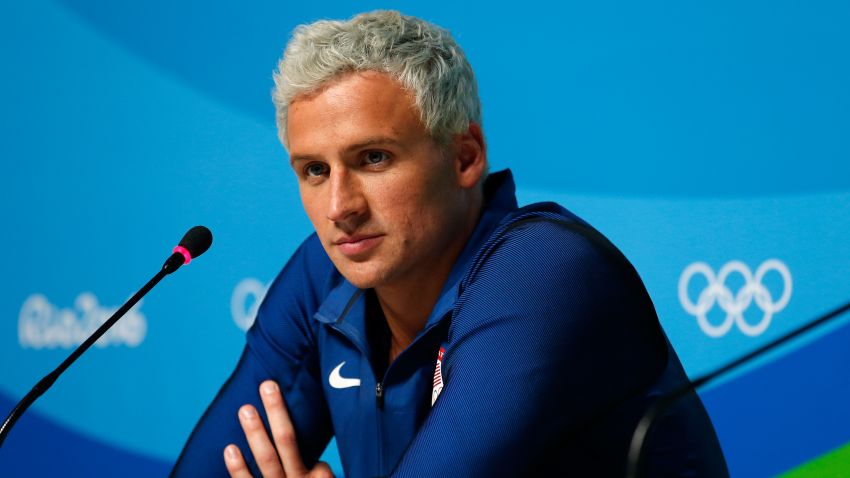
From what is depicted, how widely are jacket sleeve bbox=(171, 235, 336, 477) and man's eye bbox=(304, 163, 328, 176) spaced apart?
0.26 m

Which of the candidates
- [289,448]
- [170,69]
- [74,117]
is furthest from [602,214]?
[74,117]

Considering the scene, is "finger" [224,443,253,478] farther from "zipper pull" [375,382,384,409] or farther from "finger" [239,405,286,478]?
"zipper pull" [375,382,384,409]

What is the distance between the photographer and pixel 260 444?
5.21ft

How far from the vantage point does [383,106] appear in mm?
1386

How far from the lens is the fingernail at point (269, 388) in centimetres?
162

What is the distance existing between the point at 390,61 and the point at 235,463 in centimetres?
67

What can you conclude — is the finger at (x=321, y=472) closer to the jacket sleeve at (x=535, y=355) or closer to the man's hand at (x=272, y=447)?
the man's hand at (x=272, y=447)

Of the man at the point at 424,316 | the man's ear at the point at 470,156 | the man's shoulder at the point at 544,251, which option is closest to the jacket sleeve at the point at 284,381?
the man at the point at 424,316

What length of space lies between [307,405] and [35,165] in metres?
1.51

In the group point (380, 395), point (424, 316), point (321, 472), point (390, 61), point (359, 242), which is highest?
point (390, 61)

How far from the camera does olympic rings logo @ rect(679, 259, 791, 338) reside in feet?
6.55

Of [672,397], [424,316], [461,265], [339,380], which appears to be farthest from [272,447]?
[672,397]

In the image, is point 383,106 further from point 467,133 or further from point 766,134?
point 766,134

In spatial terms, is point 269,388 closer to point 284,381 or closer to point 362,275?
point 284,381
